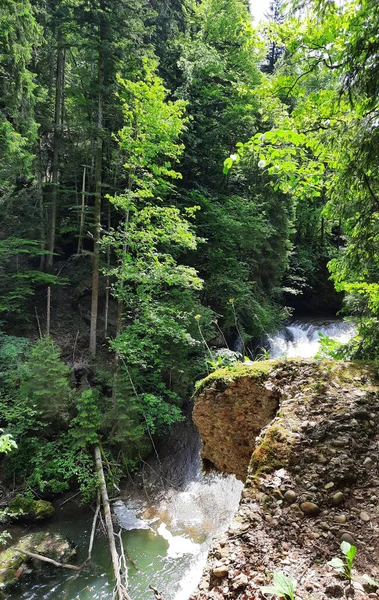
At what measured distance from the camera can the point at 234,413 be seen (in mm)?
4289

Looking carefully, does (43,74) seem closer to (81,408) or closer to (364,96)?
(81,408)

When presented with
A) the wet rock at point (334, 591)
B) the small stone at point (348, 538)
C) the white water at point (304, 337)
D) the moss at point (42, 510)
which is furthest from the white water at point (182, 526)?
the white water at point (304, 337)

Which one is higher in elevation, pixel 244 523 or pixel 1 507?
pixel 244 523

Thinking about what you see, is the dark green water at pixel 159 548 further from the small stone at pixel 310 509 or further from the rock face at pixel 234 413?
the small stone at pixel 310 509

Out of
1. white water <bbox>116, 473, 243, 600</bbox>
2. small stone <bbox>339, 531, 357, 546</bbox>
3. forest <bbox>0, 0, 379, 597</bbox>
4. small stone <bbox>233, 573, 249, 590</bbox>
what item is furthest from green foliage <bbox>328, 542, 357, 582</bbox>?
white water <bbox>116, 473, 243, 600</bbox>

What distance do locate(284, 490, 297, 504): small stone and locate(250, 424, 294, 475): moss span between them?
0.23 meters

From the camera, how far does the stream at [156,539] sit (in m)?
5.77

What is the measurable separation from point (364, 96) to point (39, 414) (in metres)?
8.96

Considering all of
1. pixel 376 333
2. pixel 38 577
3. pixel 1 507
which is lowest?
pixel 38 577

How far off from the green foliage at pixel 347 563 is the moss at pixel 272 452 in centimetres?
79

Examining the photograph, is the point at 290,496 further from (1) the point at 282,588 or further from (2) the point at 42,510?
(2) the point at 42,510

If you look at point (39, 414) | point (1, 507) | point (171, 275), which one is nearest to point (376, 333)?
point (171, 275)

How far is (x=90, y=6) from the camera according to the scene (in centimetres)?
971

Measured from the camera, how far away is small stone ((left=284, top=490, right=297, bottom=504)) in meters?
2.15
